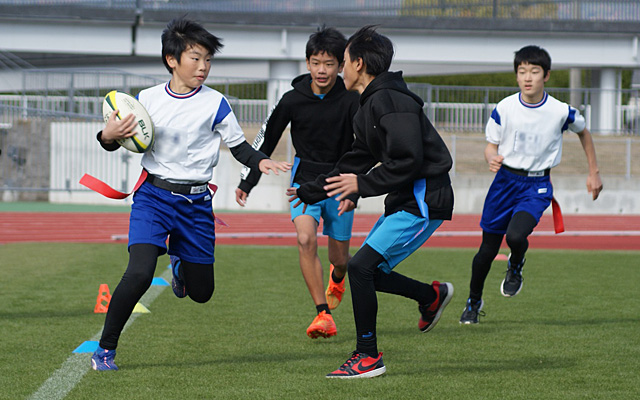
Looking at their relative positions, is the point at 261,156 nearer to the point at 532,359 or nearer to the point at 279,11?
the point at 532,359

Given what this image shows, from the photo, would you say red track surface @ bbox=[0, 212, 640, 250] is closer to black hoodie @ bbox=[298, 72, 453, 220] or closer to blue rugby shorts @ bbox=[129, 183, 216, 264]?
blue rugby shorts @ bbox=[129, 183, 216, 264]

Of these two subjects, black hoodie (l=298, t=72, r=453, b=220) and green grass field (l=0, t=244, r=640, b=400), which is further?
black hoodie (l=298, t=72, r=453, b=220)

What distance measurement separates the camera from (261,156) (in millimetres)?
5520

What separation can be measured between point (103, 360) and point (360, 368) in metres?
1.36

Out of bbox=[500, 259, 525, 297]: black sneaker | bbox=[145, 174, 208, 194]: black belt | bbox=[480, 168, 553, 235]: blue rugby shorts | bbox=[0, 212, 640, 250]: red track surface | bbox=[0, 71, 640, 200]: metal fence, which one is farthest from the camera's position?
bbox=[0, 71, 640, 200]: metal fence

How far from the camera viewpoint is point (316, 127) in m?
6.73

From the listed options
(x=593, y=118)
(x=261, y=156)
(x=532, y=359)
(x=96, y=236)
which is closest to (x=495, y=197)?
(x=532, y=359)

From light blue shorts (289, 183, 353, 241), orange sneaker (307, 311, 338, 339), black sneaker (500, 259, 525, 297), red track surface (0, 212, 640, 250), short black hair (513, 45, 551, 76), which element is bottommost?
red track surface (0, 212, 640, 250)

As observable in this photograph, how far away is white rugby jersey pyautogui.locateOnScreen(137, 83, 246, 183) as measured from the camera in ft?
17.5

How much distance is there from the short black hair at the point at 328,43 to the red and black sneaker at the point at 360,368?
2.30 m

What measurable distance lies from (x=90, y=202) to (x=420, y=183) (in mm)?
17746

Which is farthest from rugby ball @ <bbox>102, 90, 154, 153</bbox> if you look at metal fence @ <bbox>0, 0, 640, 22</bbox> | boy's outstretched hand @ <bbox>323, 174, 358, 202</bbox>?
metal fence @ <bbox>0, 0, 640, 22</bbox>

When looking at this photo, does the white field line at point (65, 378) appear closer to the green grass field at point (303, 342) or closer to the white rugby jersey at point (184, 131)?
the green grass field at point (303, 342)

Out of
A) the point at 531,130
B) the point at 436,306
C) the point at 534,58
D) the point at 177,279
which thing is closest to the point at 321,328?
the point at 436,306
